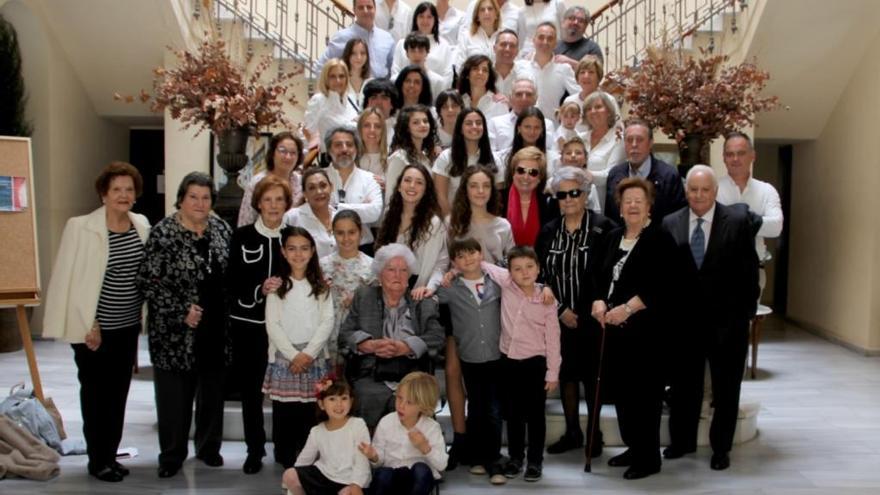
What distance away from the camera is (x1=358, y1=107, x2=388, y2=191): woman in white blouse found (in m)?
6.20

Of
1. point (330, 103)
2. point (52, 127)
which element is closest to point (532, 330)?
point (330, 103)

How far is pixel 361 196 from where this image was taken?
19.0 feet

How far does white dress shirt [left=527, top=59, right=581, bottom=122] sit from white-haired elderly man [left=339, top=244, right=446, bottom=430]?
298 centimetres

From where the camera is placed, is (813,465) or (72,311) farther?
(813,465)

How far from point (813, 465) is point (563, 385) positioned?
1.52 meters

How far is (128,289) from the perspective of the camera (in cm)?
496

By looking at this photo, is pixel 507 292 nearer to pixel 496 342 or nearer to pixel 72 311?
pixel 496 342

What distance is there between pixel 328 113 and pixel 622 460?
327cm

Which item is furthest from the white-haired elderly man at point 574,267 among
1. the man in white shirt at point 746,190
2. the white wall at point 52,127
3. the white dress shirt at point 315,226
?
the white wall at point 52,127

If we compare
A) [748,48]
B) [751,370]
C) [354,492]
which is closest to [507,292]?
[354,492]

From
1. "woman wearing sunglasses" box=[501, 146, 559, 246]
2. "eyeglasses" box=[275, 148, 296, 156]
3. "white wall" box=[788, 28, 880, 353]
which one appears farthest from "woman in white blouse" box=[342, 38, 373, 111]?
"white wall" box=[788, 28, 880, 353]

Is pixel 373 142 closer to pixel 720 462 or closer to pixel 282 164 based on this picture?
pixel 282 164

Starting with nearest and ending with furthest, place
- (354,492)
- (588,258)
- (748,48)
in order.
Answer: (354,492)
(588,258)
(748,48)

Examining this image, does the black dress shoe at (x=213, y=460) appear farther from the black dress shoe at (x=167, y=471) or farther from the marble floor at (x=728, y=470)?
the black dress shoe at (x=167, y=471)
